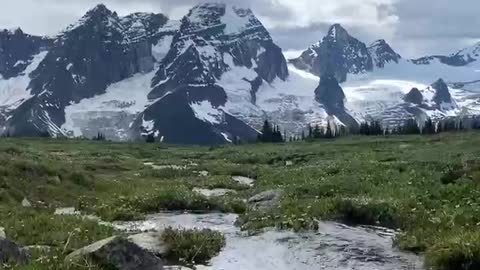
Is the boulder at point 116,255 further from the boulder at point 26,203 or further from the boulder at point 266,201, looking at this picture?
the boulder at point 26,203

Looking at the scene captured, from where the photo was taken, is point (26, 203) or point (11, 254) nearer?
point (11, 254)

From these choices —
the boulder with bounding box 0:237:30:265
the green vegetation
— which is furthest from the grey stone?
the green vegetation

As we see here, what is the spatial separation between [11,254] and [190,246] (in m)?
5.92

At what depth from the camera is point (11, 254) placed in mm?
16969

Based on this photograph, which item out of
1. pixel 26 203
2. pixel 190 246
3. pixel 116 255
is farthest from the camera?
pixel 26 203

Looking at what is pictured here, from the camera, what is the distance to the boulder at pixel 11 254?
652 inches

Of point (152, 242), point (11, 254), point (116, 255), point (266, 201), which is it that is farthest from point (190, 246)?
point (266, 201)

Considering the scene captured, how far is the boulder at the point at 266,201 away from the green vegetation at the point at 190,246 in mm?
8131

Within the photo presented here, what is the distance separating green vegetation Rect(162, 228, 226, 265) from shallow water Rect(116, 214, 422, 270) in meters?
0.34

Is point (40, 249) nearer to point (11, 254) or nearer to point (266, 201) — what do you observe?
point (11, 254)

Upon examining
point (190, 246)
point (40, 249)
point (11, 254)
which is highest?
point (11, 254)

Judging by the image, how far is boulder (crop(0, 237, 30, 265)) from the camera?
54.4ft

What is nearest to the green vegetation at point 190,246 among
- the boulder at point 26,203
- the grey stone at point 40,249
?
the grey stone at point 40,249

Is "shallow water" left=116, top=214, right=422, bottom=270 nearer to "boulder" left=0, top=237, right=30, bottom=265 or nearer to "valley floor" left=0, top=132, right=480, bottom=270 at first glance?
"valley floor" left=0, top=132, right=480, bottom=270
